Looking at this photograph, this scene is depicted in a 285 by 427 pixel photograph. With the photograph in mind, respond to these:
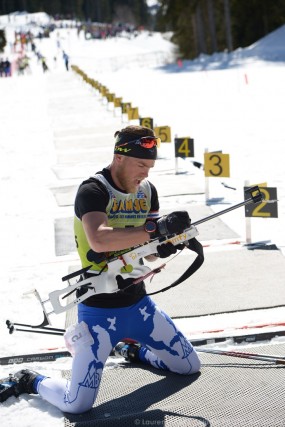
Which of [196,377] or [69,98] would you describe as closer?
[196,377]

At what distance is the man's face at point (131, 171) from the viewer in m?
4.60

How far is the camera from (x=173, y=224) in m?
4.31

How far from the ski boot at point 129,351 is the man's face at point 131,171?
4.63ft

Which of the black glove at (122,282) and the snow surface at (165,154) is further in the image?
the snow surface at (165,154)

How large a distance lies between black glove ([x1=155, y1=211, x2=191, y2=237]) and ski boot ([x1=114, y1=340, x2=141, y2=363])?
1471mm

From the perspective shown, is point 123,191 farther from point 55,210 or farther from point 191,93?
point 191,93

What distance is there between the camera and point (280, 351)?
5.58 m

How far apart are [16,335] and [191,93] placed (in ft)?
85.4

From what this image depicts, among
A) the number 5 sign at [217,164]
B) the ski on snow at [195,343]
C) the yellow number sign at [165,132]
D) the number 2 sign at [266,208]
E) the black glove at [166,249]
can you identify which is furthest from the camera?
the yellow number sign at [165,132]

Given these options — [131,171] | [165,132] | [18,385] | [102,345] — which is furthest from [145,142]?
[165,132]

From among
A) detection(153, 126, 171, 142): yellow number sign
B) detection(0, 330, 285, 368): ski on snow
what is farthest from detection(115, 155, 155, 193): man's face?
detection(153, 126, 171, 142): yellow number sign

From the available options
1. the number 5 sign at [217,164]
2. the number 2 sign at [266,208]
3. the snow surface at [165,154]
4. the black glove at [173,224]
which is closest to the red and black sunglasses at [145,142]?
the black glove at [173,224]

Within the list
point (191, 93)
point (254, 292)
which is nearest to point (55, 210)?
point (254, 292)

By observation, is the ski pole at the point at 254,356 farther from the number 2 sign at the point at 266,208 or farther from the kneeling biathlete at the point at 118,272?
the number 2 sign at the point at 266,208
